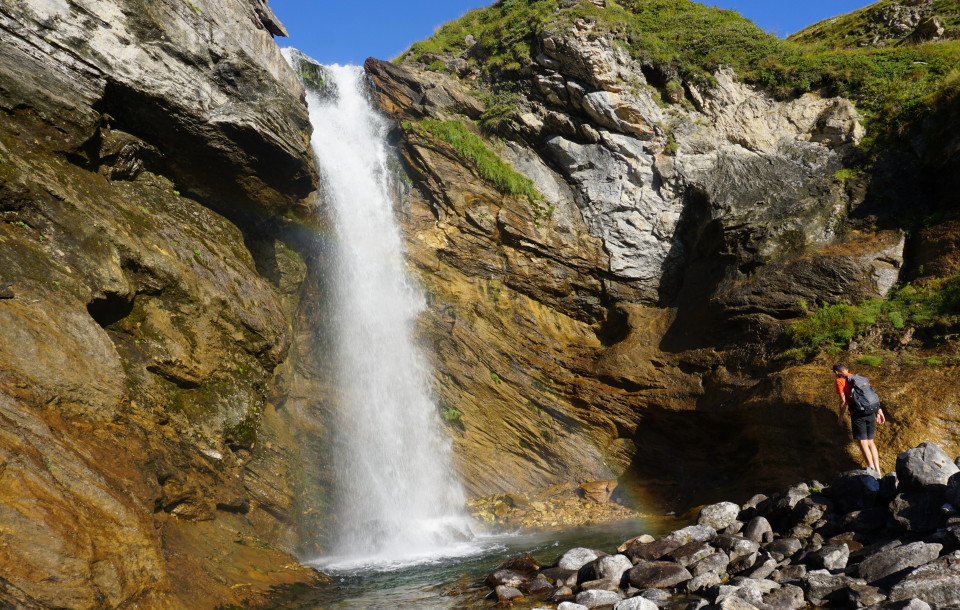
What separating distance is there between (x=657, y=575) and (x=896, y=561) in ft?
9.77

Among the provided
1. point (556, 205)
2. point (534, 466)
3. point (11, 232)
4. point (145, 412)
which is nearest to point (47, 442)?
point (145, 412)

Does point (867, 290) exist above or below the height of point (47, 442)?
above

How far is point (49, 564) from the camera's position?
5.82 metres

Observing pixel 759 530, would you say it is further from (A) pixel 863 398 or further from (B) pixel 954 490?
(A) pixel 863 398

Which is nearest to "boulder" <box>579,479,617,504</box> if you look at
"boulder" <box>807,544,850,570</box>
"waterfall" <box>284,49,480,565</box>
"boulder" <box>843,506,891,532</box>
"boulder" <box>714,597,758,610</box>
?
"waterfall" <box>284,49,480,565</box>

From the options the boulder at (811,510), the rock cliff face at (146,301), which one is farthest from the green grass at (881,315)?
the rock cliff face at (146,301)

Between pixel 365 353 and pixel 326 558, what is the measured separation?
5914 millimetres

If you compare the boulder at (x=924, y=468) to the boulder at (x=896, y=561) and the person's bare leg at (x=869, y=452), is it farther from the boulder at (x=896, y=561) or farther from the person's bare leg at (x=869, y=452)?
the person's bare leg at (x=869, y=452)

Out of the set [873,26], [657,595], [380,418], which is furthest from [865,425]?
[873,26]

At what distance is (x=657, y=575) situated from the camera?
8.37 metres

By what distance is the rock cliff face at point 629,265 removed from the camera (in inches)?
604

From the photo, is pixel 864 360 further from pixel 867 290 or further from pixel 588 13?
pixel 588 13

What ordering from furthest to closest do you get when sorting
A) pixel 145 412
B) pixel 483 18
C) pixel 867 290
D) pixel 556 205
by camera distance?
1. pixel 483 18
2. pixel 556 205
3. pixel 867 290
4. pixel 145 412

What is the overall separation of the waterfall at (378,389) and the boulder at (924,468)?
9258 millimetres
